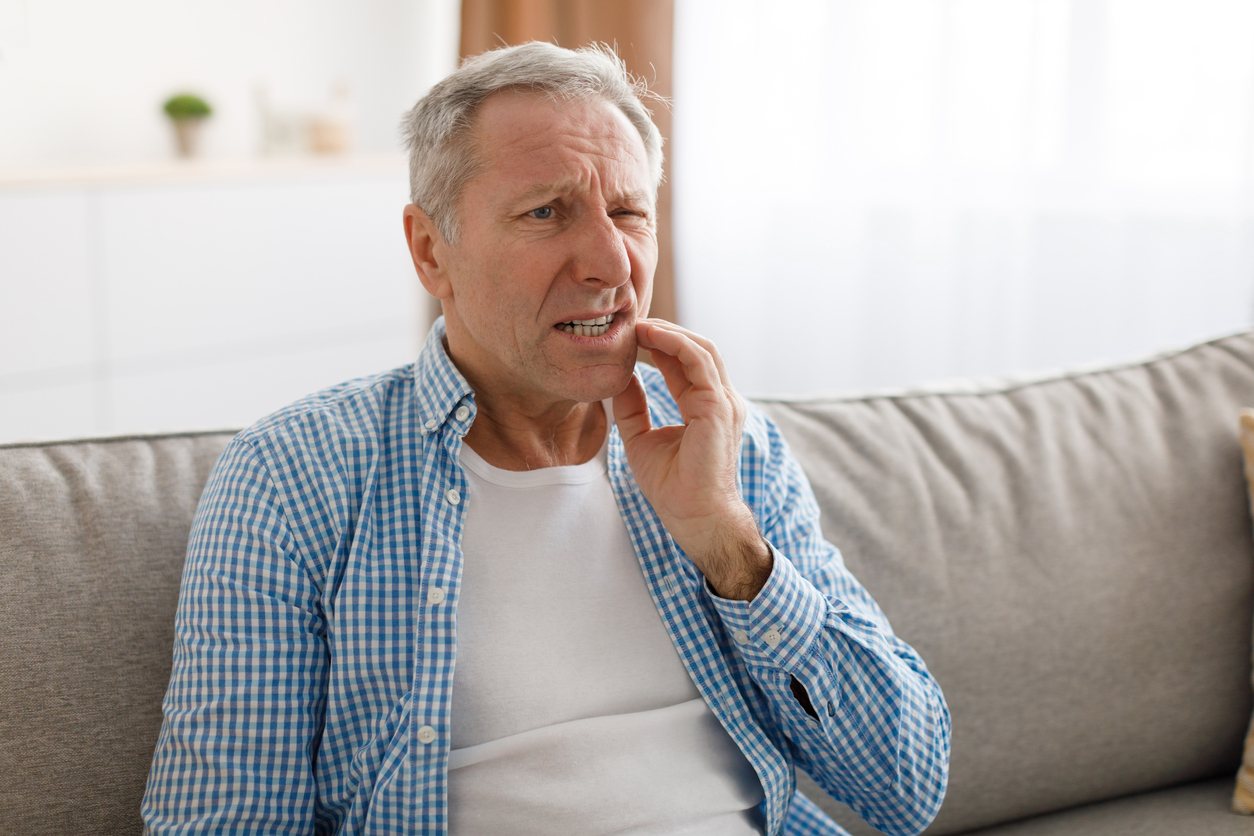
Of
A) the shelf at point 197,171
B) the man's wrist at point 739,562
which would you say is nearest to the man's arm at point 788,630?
the man's wrist at point 739,562

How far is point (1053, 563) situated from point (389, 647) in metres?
0.89

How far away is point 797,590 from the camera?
43.7 inches

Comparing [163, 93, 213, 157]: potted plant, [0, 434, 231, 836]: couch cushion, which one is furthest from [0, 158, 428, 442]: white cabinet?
[0, 434, 231, 836]: couch cushion

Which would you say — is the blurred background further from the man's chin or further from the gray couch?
the man's chin

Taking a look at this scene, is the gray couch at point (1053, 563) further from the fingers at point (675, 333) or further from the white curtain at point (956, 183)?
the white curtain at point (956, 183)

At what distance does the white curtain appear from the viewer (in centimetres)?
→ 250

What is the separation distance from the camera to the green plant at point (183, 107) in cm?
312

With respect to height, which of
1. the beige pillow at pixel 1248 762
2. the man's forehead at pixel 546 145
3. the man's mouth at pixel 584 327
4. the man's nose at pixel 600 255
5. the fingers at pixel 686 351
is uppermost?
the man's forehead at pixel 546 145

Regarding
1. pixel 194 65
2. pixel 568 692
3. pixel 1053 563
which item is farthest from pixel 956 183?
pixel 194 65

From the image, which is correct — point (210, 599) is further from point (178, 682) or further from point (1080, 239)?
point (1080, 239)

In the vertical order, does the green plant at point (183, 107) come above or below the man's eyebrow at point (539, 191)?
above

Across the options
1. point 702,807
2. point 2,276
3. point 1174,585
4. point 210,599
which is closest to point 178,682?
point 210,599

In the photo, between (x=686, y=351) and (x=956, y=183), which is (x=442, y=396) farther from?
(x=956, y=183)

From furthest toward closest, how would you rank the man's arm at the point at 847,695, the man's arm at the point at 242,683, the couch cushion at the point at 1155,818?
the couch cushion at the point at 1155,818
the man's arm at the point at 847,695
the man's arm at the point at 242,683
